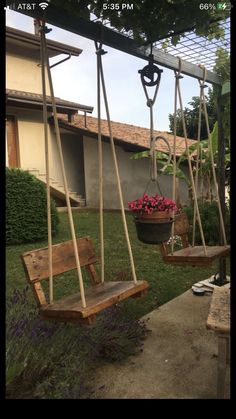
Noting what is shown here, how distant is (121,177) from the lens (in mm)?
14406

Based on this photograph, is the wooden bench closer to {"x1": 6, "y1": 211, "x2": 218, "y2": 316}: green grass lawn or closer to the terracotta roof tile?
{"x1": 6, "y1": 211, "x2": 218, "y2": 316}: green grass lawn

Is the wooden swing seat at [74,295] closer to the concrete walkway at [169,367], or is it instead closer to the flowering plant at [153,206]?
the flowering plant at [153,206]

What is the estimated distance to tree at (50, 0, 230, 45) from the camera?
2367 millimetres

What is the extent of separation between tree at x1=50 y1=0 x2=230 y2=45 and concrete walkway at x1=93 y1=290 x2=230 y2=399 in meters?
2.49

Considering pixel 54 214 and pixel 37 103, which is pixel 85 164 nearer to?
pixel 37 103

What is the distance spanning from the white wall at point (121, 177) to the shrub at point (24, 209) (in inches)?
222

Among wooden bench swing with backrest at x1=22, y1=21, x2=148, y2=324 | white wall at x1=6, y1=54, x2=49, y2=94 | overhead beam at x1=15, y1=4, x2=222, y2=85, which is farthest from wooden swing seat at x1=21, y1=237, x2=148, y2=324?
white wall at x1=6, y1=54, x2=49, y2=94

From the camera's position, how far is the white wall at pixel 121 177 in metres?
13.3

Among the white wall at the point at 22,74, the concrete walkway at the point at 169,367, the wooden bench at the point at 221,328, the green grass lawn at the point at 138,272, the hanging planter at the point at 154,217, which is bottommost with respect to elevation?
the concrete walkway at the point at 169,367

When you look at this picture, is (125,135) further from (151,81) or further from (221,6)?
(221,6)

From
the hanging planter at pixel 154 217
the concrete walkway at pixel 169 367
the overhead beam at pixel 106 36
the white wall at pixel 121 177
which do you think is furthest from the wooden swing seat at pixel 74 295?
the white wall at pixel 121 177

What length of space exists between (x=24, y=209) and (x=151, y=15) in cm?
594
